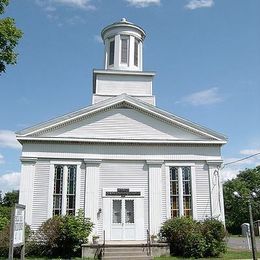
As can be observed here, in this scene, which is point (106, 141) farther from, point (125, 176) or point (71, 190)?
point (71, 190)

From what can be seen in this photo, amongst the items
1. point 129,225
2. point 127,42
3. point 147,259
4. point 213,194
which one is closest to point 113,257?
point 147,259

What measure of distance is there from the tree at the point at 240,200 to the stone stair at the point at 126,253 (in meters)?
38.3

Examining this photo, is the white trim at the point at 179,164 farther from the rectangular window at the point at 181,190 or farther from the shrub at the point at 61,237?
the shrub at the point at 61,237

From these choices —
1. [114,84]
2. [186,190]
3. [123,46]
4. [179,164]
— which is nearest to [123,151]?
[179,164]

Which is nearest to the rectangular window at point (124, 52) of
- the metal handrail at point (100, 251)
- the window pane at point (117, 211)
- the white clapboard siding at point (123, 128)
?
the white clapboard siding at point (123, 128)

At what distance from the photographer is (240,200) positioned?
59531 mm

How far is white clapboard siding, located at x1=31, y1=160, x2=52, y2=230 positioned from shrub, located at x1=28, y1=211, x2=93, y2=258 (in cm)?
94

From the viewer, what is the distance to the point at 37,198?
20703 mm

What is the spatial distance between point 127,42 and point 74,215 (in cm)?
1241

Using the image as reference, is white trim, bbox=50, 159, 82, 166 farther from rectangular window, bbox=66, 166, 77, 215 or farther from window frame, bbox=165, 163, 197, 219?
window frame, bbox=165, 163, 197, 219

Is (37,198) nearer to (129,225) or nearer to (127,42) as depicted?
(129,225)

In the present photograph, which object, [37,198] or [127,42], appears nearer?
[37,198]

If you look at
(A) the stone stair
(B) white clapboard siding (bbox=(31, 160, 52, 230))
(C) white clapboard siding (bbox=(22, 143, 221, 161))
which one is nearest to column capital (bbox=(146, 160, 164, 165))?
(C) white clapboard siding (bbox=(22, 143, 221, 161))

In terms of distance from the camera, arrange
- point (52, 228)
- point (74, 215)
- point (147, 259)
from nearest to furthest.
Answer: point (147, 259), point (52, 228), point (74, 215)
